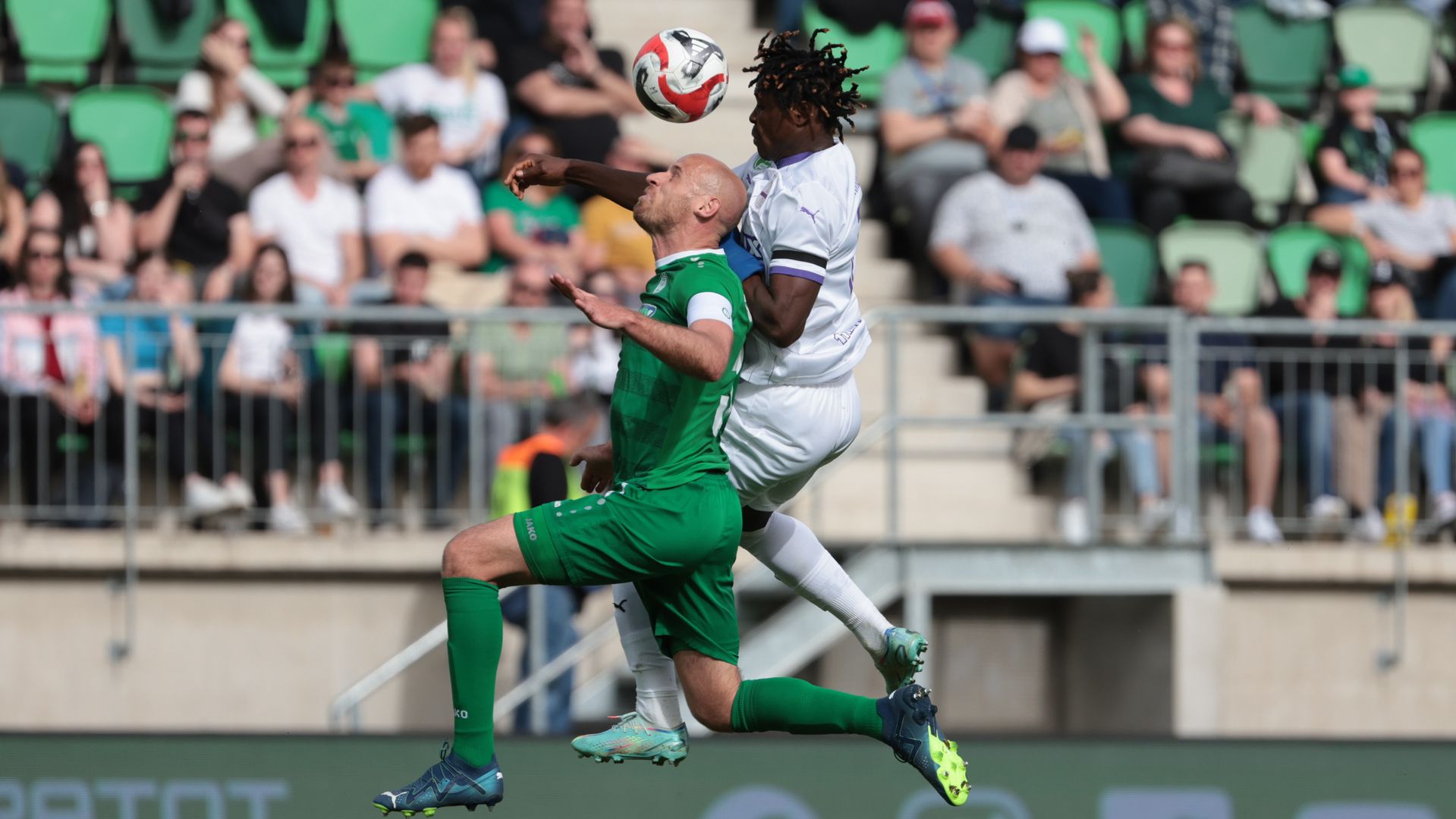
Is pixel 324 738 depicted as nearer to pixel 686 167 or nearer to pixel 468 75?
pixel 686 167

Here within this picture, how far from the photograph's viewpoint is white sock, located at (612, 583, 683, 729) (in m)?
6.10

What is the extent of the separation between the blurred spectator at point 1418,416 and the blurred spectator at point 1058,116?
5.08 ft

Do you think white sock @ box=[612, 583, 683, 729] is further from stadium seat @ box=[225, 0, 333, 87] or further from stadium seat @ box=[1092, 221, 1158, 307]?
stadium seat @ box=[225, 0, 333, 87]

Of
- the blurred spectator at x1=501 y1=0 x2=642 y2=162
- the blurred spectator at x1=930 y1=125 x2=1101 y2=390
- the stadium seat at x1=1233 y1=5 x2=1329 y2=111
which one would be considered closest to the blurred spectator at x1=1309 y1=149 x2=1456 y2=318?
the stadium seat at x1=1233 y1=5 x2=1329 y2=111

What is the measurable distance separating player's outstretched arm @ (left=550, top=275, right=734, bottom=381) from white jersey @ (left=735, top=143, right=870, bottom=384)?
0.36 meters

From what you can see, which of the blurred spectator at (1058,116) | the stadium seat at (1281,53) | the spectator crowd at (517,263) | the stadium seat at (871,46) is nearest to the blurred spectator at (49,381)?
the spectator crowd at (517,263)

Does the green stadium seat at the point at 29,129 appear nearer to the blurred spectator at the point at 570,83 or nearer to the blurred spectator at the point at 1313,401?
the blurred spectator at the point at 570,83

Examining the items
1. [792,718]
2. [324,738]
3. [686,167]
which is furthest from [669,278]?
[324,738]

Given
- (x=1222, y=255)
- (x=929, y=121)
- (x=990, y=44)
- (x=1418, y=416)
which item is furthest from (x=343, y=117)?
(x=1418, y=416)

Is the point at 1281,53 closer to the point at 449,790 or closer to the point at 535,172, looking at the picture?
the point at 535,172

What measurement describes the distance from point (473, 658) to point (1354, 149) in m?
8.21

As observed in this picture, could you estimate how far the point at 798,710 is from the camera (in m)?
6.00

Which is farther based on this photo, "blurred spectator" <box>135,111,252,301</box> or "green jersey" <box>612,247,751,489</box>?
"blurred spectator" <box>135,111,252,301</box>

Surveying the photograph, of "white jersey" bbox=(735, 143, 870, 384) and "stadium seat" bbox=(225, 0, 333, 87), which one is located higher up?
"stadium seat" bbox=(225, 0, 333, 87)
